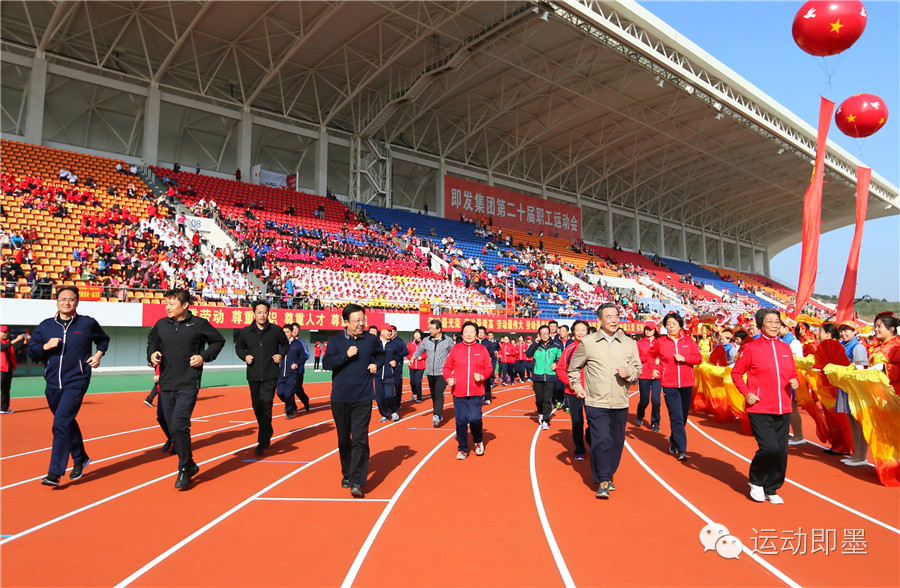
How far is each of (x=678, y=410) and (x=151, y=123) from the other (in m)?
28.4

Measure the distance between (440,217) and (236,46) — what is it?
52.5 ft

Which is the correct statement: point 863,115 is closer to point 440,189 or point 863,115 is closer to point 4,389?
point 4,389

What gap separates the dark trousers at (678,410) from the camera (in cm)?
668

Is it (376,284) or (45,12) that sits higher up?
→ (45,12)

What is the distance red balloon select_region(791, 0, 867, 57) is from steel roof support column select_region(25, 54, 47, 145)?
93.7ft

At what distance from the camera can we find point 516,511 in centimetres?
471

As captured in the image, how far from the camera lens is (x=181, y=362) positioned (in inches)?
218

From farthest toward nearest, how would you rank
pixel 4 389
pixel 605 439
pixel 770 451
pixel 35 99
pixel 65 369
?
pixel 35 99
pixel 4 389
pixel 65 369
pixel 605 439
pixel 770 451

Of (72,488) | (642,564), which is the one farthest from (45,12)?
(642,564)

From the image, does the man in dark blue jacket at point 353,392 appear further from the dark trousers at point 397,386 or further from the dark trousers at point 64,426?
the dark trousers at point 397,386

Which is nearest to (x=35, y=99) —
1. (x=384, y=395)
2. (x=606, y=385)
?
(x=384, y=395)

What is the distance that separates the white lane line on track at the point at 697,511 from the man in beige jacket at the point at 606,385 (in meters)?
0.65

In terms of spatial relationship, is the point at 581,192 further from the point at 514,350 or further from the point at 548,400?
the point at 548,400

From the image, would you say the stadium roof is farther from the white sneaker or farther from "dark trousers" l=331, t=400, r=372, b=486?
the white sneaker
